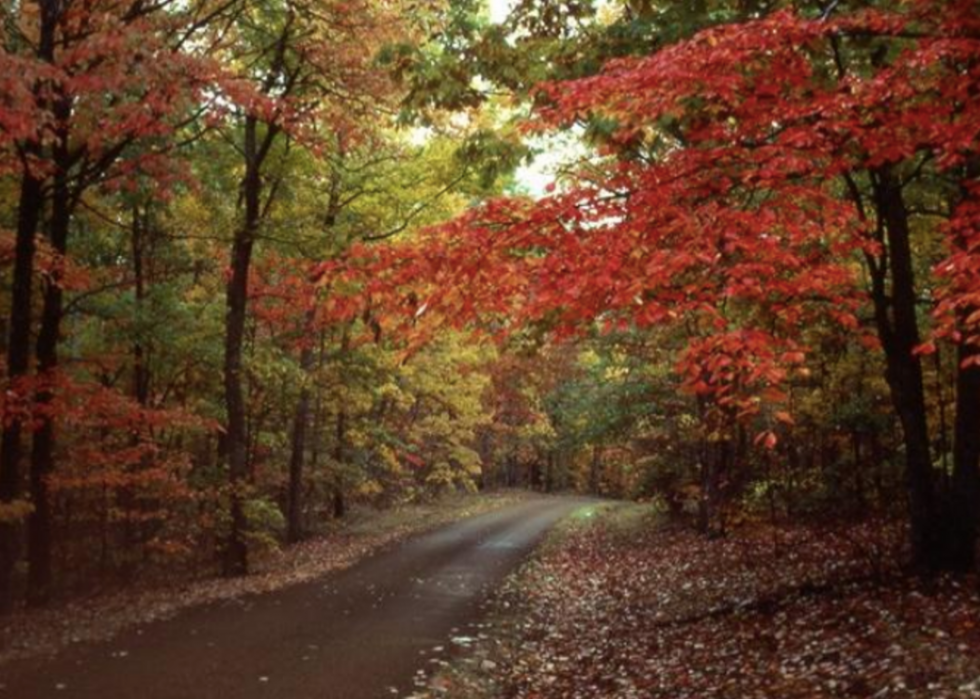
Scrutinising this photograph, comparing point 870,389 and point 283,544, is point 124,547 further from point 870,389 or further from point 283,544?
point 870,389

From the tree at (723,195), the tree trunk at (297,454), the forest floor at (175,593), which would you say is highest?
the tree at (723,195)

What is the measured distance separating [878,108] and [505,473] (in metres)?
56.0

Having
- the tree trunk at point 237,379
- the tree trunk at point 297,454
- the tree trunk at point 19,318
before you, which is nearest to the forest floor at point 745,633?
the tree trunk at point 237,379

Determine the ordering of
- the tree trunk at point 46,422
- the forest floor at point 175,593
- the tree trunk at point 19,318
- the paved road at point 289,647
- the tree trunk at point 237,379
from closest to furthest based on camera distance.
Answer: the paved road at point 289,647 → the forest floor at point 175,593 → the tree trunk at point 19,318 → the tree trunk at point 46,422 → the tree trunk at point 237,379

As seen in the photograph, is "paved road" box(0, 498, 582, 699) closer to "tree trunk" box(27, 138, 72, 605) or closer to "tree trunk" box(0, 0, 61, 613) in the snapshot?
"tree trunk" box(0, 0, 61, 613)

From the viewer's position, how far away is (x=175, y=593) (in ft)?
48.1

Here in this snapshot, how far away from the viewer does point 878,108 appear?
6863 mm

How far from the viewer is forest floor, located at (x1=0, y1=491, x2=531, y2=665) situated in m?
11.0

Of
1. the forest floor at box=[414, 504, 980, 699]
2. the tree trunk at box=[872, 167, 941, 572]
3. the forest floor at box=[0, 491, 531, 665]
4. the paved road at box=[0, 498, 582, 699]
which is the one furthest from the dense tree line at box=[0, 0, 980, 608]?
the paved road at box=[0, 498, 582, 699]

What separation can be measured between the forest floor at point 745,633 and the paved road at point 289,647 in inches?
28.7

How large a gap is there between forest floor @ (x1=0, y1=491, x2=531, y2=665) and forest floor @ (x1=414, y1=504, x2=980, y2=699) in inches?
187

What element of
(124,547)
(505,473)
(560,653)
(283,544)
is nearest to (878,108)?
(560,653)

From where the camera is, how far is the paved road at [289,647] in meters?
8.83

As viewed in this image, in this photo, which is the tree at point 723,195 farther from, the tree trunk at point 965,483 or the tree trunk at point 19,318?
the tree trunk at point 19,318
